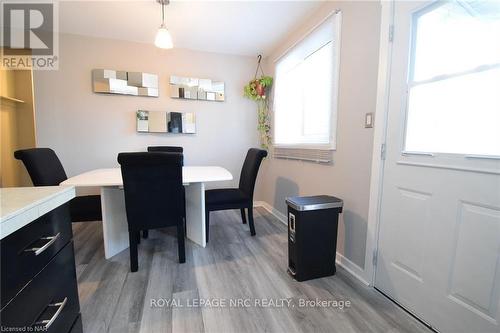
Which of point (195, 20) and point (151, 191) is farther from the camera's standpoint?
point (195, 20)

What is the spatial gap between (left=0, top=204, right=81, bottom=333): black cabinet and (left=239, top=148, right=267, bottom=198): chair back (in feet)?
5.53

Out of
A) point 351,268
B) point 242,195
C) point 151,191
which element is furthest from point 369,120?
point 151,191

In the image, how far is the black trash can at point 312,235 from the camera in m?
1.64

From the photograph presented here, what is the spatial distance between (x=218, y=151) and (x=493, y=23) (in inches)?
117

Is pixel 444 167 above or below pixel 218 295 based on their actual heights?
above

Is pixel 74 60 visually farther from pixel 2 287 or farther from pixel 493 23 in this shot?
pixel 493 23

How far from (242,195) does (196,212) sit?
1.72 ft

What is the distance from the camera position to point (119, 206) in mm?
2160

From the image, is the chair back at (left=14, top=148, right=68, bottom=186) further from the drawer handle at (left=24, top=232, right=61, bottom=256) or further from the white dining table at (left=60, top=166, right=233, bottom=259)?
the drawer handle at (left=24, top=232, right=61, bottom=256)

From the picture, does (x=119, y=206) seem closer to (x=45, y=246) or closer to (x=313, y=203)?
(x=45, y=246)

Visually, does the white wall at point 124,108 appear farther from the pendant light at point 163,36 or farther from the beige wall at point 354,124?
the beige wall at point 354,124

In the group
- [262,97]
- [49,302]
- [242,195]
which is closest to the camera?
[49,302]

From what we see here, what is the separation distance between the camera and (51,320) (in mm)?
756

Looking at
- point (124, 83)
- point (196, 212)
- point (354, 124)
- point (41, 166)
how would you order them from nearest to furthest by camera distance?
1. point (354, 124)
2. point (41, 166)
3. point (196, 212)
4. point (124, 83)
